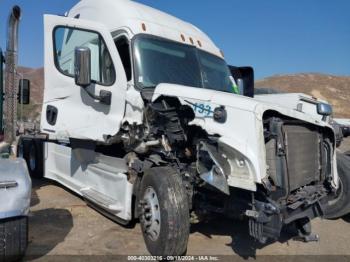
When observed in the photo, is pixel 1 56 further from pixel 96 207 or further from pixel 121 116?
pixel 96 207

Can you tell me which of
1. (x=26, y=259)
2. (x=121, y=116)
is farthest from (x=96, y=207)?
(x=26, y=259)

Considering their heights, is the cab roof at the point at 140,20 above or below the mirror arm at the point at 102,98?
above

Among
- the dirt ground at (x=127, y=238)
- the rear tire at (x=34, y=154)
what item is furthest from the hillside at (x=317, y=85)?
the dirt ground at (x=127, y=238)

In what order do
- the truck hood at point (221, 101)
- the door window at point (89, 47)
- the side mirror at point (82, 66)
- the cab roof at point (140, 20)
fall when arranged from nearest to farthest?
the truck hood at point (221, 101), the side mirror at point (82, 66), the door window at point (89, 47), the cab roof at point (140, 20)

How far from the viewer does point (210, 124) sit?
4477mm

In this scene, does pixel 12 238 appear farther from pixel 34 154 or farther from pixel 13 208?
pixel 34 154

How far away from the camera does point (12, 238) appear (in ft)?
13.2

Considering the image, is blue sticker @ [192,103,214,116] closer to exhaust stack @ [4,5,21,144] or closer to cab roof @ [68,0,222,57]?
cab roof @ [68,0,222,57]

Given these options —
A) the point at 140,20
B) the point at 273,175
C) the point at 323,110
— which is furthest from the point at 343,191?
the point at 140,20

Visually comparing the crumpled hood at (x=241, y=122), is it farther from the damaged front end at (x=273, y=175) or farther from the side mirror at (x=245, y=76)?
the side mirror at (x=245, y=76)

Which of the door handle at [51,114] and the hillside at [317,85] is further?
the hillside at [317,85]

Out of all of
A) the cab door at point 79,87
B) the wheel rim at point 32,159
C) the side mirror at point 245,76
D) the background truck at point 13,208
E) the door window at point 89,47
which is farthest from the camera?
the wheel rim at point 32,159

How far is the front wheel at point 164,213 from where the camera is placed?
14.7 feet

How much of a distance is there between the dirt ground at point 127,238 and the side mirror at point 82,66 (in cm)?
195
